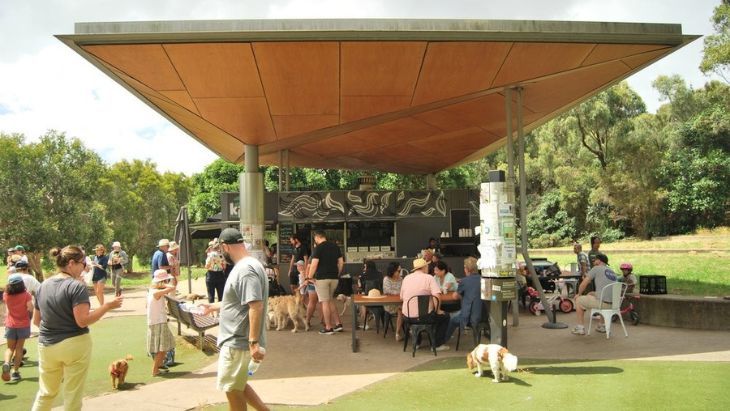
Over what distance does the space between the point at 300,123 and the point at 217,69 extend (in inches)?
156

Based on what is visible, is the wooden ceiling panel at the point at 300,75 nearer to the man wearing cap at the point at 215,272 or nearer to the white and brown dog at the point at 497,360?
the man wearing cap at the point at 215,272

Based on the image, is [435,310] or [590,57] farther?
[590,57]

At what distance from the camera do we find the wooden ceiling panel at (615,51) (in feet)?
25.9

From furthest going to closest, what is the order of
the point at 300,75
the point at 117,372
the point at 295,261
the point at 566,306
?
the point at 295,261 < the point at 566,306 < the point at 300,75 < the point at 117,372

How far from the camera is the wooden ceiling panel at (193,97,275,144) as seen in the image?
31.6ft

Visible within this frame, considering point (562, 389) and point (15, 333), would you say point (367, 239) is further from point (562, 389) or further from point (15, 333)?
point (562, 389)

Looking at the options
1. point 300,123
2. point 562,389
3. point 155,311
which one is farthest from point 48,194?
point 562,389

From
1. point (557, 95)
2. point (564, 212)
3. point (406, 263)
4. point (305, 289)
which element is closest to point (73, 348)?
point (305, 289)

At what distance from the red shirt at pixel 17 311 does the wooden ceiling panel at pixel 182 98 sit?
12.2 feet

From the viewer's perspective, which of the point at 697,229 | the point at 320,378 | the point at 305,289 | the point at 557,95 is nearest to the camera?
the point at 320,378

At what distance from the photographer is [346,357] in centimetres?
730

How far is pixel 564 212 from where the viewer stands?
121 feet

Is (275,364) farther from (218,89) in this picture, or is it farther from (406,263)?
(406,263)

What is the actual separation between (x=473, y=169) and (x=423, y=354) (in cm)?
3406
